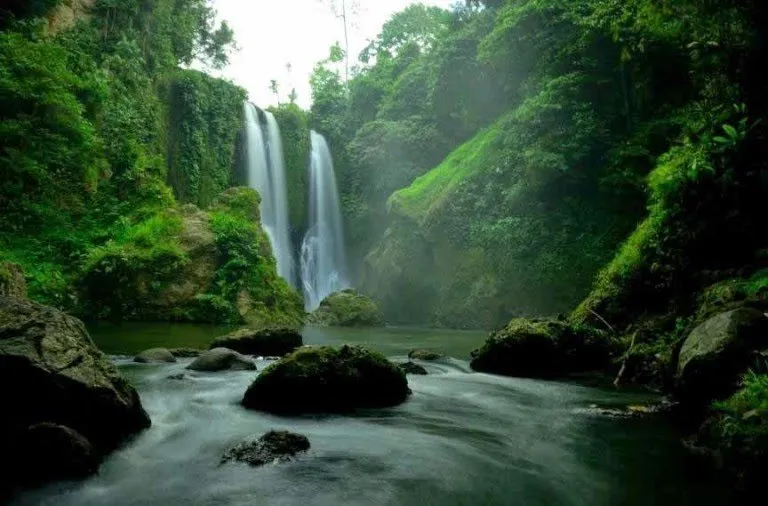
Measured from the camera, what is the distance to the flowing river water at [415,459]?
355 cm

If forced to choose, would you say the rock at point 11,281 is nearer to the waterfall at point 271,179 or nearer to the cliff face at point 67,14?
the cliff face at point 67,14

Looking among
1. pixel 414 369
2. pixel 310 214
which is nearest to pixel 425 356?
pixel 414 369

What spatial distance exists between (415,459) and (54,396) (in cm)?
286

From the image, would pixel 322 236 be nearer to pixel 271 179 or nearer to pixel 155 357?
pixel 271 179

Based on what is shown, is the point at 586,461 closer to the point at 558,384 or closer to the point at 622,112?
the point at 558,384

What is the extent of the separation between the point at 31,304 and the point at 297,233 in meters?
26.7

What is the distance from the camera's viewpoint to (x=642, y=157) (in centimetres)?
1567

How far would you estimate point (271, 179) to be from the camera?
100 ft

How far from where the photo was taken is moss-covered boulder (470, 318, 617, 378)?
28.3 ft

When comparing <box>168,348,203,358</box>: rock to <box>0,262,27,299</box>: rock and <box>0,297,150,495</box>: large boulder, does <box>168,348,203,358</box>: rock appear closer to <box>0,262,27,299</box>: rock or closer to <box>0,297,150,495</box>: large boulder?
<box>0,262,27,299</box>: rock

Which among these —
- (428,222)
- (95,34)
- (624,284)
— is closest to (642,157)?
(624,284)

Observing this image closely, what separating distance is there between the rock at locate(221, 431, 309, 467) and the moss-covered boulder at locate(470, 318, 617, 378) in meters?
5.07

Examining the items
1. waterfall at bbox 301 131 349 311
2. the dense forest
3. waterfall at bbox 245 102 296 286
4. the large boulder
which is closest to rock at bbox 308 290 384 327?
the dense forest

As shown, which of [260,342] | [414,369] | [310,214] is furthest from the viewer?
[310,214]
